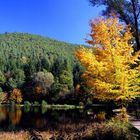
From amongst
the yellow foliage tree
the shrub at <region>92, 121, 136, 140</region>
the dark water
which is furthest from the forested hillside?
the shrub at <region>92, 121, 136, 140</region>

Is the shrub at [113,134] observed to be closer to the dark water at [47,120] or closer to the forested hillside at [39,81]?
the dark water at [47,120]

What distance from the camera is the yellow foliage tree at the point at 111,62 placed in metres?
25.5

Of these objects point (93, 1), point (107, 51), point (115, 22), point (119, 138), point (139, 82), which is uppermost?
point (93, 1)

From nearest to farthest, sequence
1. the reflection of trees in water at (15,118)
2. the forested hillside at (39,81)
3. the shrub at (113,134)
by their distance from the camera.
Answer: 1. the shrub at (113,134)
2. the reflection of trees in water at (15,118)
3. the forested hillside at (39,81)

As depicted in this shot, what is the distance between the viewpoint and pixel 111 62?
25.8 metres

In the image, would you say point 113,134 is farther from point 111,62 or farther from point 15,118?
point 15,118

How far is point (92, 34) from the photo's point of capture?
27609 millimetres

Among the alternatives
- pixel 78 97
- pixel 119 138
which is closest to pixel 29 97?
pixel 78 97

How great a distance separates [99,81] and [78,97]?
297ft

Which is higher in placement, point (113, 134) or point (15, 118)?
point (15, 118)

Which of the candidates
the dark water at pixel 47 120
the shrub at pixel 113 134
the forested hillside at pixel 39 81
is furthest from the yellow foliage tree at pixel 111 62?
the forested hillside at pixel 39 81

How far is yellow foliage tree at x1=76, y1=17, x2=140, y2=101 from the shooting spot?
25484 mm

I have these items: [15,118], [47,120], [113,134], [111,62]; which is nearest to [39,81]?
[15,118]

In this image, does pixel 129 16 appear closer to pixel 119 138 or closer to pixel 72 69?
pixel 119 138
